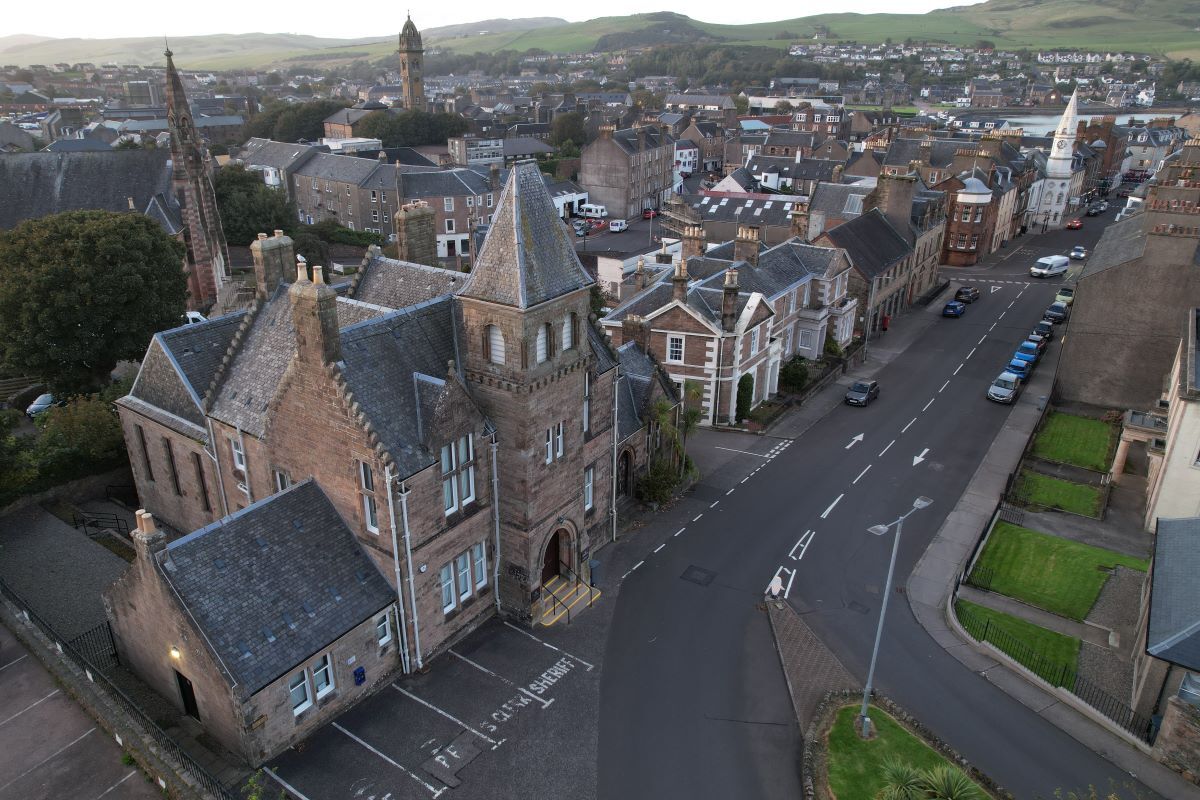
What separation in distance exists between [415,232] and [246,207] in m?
59.9

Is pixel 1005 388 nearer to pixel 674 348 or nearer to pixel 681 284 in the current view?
pixel 674 348

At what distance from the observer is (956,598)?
33000 mm

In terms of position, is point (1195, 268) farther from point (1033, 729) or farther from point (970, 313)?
point (1033, 729)

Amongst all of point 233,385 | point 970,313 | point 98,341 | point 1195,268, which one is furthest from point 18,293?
point 970,313

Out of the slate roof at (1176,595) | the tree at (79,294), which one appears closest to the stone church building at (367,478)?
the tree at (79,294)

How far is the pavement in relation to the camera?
72.3 feet

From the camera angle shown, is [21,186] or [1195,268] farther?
[21,186]

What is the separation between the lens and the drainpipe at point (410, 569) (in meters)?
25.2

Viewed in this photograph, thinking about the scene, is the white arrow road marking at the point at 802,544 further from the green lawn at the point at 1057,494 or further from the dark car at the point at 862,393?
the dark car at the point at 862,393

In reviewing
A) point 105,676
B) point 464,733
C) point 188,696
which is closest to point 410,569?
point 464,733

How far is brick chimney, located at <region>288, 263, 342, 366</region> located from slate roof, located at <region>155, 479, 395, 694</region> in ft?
17.2

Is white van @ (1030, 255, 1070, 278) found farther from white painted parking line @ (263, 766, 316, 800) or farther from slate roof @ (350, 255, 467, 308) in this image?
white painted parking line @ (263, 766, 316, 800)

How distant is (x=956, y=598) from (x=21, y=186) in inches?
3259

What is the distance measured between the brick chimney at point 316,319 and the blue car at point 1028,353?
2154 inches
